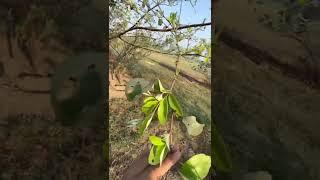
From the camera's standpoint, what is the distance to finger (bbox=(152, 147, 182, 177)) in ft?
3.57

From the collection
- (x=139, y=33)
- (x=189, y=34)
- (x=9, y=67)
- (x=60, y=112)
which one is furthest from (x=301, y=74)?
(x=9, y=67)

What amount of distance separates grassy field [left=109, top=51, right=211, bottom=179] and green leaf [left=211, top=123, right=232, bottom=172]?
A: 13 centimetres

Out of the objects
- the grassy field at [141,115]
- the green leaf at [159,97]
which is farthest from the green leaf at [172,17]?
the green leaf at [159,97]

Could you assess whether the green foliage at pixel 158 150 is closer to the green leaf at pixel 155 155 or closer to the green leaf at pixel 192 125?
the green leaf at pixel 155 155

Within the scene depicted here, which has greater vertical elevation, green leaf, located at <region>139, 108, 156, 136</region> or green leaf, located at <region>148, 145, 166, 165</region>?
green leaf, located at <region>139, 108, 156, 136</region>

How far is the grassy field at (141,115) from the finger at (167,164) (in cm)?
5

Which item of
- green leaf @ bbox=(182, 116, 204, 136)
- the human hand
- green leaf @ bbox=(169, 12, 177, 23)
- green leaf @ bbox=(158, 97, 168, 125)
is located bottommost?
the human hand

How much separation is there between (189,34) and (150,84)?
201 millimetres

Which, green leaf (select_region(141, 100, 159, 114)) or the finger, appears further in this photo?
the finger

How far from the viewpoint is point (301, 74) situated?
1068 mm

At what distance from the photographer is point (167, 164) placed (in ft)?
3.57

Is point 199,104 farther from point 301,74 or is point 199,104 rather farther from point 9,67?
point 9,67

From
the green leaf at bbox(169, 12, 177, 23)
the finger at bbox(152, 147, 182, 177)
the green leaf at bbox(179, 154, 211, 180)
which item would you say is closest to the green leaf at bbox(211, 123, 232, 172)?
the green leaf at bbox(179, 154, 211, 180)

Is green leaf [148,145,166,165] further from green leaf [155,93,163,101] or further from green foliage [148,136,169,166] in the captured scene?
green leaf [155,93,163,101]
